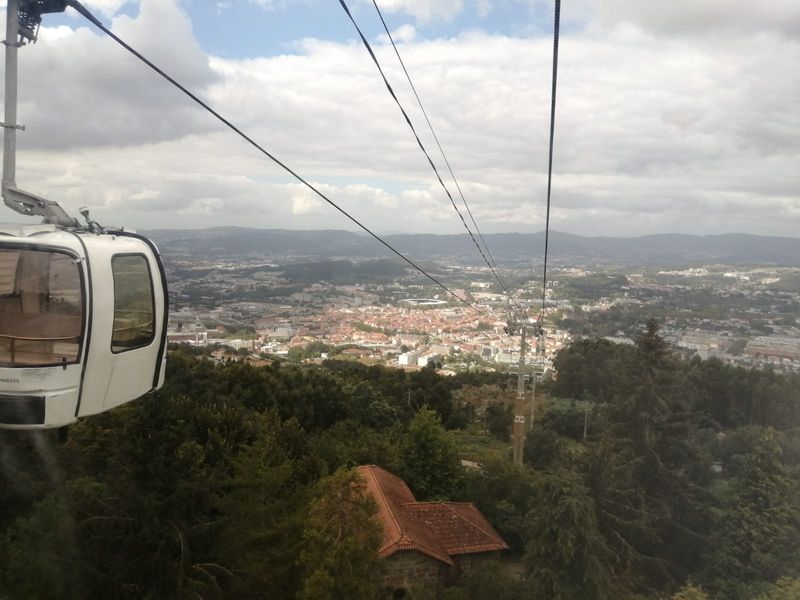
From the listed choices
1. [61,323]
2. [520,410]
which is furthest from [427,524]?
[61,323]

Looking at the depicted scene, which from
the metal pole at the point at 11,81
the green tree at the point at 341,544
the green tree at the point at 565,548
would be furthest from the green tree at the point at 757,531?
the metal pole at the point at 11,81

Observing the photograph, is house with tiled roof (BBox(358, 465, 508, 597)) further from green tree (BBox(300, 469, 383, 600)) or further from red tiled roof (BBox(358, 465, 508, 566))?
green tree (BBox(300, 469, 383, 600))

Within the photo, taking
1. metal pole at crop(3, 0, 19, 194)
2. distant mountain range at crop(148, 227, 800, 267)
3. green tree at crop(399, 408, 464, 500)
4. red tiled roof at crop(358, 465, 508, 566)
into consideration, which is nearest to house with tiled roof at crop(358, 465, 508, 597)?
red tiled roof at crop(358, 465, 508, 566)

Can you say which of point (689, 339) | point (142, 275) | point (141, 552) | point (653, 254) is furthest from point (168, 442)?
point (653, 254)

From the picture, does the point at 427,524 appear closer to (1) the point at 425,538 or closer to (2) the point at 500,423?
(1) the point at 425,538

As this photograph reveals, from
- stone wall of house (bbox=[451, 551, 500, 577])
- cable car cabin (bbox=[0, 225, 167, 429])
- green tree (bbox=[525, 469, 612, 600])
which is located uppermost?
cable car cabin (bbox=[0, 225, 167, 429])

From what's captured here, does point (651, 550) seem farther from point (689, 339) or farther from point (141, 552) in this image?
point (689, 339)
